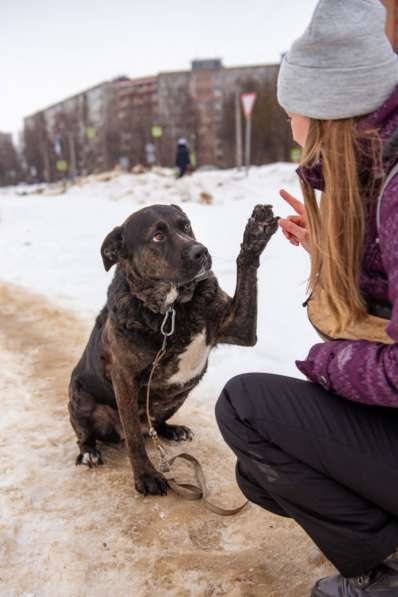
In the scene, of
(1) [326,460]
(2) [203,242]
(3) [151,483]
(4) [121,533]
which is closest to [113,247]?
(3) [151,483]

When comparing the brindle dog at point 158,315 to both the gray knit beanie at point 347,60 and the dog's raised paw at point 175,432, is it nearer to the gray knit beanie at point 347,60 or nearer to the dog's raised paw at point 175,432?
the dog's raised paw at point 175,432

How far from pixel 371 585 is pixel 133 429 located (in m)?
1.38

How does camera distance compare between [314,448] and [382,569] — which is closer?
[314,448]

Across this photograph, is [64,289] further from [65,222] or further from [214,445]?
[65,222]

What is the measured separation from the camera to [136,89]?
1590 inches

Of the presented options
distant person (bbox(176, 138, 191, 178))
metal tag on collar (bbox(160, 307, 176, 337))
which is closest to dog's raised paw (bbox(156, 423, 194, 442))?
metal tag on collar (bbox(160, 307, 176, 337))

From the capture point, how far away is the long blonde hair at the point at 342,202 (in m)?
1.55

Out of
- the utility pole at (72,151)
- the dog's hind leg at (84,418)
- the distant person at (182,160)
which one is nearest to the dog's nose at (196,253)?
the dog's hind leg at (84,418)

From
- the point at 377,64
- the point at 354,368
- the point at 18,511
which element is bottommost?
the point at 18,511

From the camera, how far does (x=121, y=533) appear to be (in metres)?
2.41

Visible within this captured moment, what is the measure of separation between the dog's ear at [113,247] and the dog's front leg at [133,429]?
586 millimetres

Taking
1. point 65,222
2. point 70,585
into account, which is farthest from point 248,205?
point 70,585

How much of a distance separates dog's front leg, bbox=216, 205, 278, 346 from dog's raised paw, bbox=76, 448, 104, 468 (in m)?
0.92

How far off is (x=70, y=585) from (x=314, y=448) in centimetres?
115
